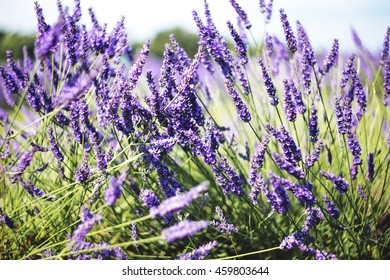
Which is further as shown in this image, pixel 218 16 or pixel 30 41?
→ pixel 30 41

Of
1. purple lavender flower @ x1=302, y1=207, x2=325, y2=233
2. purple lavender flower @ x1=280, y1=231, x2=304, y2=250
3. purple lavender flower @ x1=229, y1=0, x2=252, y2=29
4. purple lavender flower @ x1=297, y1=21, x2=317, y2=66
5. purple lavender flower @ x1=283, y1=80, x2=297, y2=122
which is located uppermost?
purple lavender flower @ x1=229, y1=0, x2=252, y2=29

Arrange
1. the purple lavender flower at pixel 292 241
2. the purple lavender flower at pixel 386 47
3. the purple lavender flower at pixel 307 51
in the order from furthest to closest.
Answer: the purple lavender flower at pixel 386 47 < the purple lavender flower at pixel 307 51 < the purple lavender flower at pixel 292 241

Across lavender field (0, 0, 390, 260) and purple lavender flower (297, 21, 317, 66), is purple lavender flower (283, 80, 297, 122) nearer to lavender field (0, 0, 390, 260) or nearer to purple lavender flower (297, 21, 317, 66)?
lavender field (0, 0, 390, 260)

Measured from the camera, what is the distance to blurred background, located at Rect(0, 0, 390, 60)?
137cm

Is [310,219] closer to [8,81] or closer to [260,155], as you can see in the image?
[260,155]

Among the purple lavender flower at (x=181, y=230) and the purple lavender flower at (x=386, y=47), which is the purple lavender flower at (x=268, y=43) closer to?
the purple lavender flower at (x=386, y=47)

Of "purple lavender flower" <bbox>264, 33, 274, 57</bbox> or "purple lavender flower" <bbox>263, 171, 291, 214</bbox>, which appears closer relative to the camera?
"purple lavender flower" <bbox>263, 171, 291, 214</bbox>

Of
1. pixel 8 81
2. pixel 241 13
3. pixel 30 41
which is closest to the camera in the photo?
pixel 8 81

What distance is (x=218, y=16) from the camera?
4.59ft

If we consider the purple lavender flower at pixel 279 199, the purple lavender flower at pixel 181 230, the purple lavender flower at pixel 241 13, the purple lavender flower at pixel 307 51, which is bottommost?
the purple lavender flower at pixel 279 199

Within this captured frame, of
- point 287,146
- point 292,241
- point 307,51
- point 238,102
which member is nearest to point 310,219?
point 292,241

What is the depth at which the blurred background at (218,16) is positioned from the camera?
54.1 inches

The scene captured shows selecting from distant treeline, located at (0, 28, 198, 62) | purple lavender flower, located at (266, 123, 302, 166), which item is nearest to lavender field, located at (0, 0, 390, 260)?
purple lavender flower, located at (266, 123, 302, 166)

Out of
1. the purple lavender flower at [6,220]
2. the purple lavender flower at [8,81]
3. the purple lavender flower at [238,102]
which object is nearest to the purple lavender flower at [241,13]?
the purple lavender flower at [238,102]
